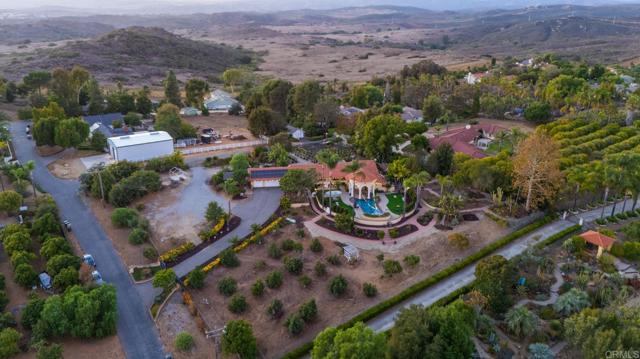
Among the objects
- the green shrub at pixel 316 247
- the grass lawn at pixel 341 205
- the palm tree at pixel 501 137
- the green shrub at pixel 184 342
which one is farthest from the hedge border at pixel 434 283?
the palm tree at pixel 501 137

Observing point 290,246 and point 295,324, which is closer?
point 295,324

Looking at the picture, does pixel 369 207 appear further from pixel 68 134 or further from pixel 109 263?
pixel 68 134

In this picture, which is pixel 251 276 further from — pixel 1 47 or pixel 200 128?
pixel 1 47

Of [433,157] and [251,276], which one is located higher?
[433,157]

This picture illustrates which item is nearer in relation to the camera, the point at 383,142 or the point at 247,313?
the point at 247,313

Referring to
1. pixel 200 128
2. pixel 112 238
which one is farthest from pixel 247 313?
pixel 200 128

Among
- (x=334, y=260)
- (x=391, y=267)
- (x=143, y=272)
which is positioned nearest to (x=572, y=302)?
(x=391, y=267)
